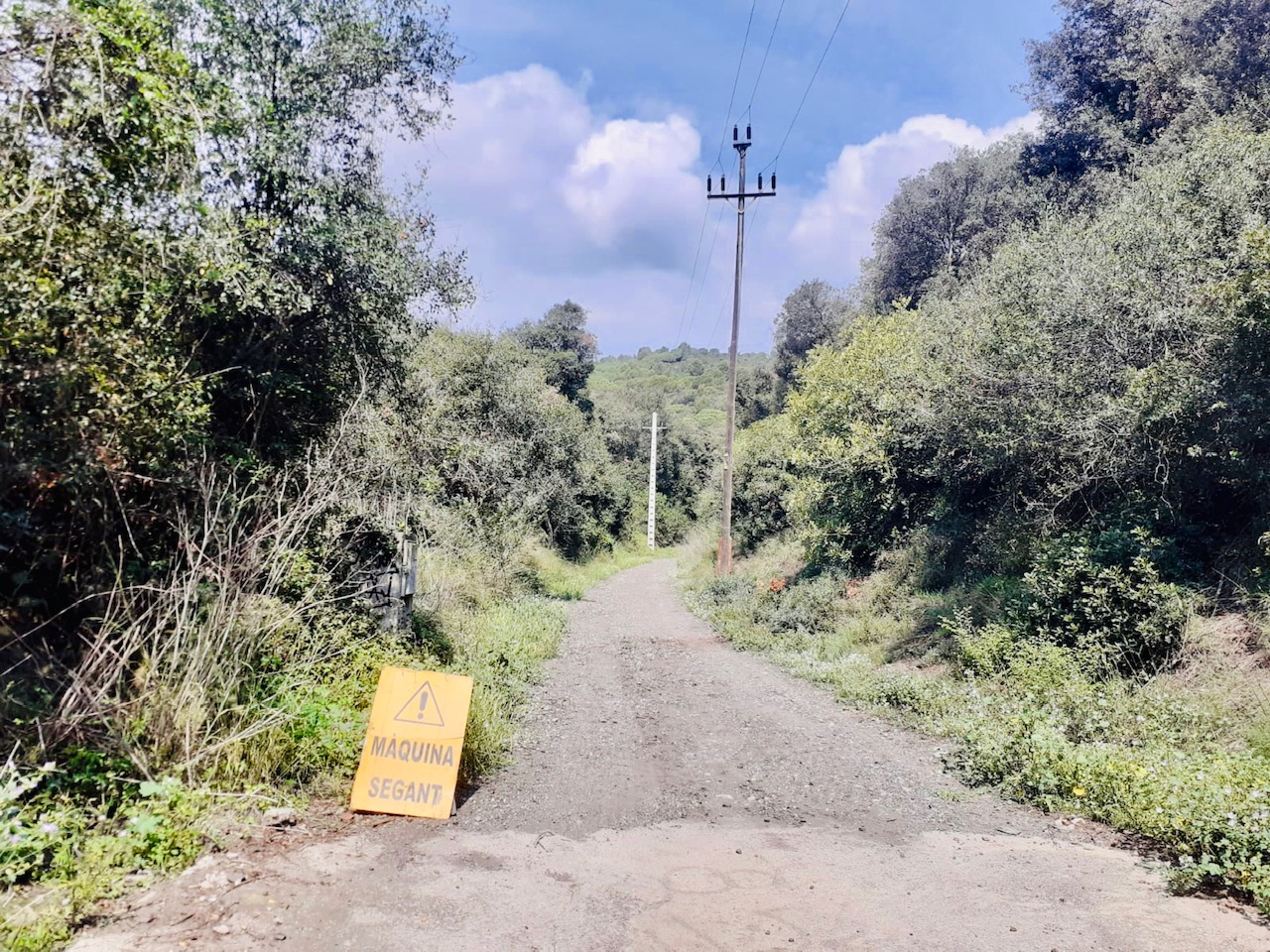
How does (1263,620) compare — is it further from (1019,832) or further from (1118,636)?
(1019,832)

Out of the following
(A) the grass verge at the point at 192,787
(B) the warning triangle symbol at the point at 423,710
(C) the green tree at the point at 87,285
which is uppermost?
(C) the green tree at the point at 87,285

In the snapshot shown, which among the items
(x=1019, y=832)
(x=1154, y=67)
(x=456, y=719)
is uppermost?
(x=1154, y=67)

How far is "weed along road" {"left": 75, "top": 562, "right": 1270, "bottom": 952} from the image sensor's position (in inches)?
141

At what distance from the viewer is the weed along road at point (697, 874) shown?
3.57m

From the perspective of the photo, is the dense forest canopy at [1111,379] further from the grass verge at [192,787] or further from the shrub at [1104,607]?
the grass verge at [192,787]

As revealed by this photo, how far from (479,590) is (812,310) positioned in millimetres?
31325

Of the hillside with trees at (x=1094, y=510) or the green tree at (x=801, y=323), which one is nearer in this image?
the hillside with trees at (x=1094, y=510)

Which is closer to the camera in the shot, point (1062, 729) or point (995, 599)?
point (1062, 729)

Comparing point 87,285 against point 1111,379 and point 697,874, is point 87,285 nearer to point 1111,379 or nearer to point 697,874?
point 697,874

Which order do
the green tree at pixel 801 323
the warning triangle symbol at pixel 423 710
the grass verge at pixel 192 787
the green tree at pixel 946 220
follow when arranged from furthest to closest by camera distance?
the green tree at pixel 801 323 < the green tree at pixel 946 220 < the warning triangle symbol at pixel 423 710 < the grass verge at pixel 192 787

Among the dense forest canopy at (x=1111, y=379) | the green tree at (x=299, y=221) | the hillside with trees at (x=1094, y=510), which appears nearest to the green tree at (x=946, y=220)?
the dense forest canopy at (x=1111, y=379)

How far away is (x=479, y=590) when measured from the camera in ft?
46.2

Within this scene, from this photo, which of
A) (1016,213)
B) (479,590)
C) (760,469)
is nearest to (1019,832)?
(479,590)

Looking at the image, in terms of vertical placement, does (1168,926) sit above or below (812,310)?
below
